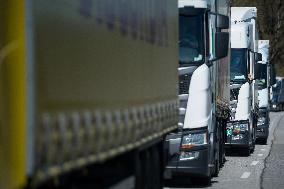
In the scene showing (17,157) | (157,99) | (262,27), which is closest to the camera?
(17,157)

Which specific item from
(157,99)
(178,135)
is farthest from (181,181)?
(157,99)

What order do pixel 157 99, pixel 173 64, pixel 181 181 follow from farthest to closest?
pixel 181 181 → pixel 173 64 → pixel 157 99

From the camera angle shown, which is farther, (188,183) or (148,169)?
(188,183)

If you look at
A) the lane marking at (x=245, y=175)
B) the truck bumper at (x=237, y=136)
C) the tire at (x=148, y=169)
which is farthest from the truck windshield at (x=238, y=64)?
the tire at (x=148, y=169)

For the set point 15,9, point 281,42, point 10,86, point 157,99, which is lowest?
point 281,42

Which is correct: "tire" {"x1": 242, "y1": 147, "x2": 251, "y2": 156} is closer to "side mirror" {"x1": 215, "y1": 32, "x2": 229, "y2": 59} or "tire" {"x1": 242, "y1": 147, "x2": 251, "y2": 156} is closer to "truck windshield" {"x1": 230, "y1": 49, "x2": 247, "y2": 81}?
"truck windshield" {"x1": 230, "y1": 49, "x2": 247, "y2": 81}

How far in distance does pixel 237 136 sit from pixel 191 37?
27.6 feet

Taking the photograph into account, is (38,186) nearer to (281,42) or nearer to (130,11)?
(130,11)

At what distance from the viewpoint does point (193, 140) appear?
1599cm

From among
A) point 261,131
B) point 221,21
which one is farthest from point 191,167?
point 261,131

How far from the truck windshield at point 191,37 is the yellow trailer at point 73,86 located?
480 centimetres

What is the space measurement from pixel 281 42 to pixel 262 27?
8.22 ft

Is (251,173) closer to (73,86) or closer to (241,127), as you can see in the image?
(241,127)

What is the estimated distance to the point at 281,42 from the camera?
94062mm
